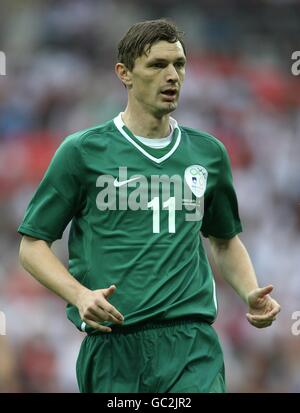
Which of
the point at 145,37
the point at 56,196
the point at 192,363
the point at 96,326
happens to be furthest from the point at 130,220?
the point at 145,37

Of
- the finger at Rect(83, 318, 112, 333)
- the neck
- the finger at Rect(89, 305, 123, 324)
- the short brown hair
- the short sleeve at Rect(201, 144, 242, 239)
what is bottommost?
the finger at Rect(83, 318, 112, 333)

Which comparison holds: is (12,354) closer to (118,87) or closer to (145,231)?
(118,87)

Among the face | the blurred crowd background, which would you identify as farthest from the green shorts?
the blurred crowd background

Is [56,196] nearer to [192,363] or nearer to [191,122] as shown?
[192,363]

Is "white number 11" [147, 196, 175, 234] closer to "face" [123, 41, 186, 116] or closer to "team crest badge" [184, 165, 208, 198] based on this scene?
"team crest badge" [184, 165, 208, 198]

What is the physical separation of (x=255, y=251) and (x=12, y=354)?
2515 mm

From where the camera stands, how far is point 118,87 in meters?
11.1

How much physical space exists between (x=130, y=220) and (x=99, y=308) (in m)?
0.63

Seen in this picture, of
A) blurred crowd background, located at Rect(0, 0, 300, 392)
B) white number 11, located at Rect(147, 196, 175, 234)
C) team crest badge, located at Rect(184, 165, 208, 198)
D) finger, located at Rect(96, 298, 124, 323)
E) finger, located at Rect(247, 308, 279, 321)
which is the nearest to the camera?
finger, located at Rect(96, 298, 124, 323)

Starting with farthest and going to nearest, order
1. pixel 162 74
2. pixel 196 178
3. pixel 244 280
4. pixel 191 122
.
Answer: pixel 191 122, pixel 244 280, pixel 196 178, pixel 162 74

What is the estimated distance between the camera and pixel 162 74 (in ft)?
16.1

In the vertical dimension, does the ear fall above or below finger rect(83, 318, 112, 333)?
above

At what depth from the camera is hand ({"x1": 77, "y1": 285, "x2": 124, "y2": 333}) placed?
437 centimetres

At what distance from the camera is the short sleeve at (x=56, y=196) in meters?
4.92
